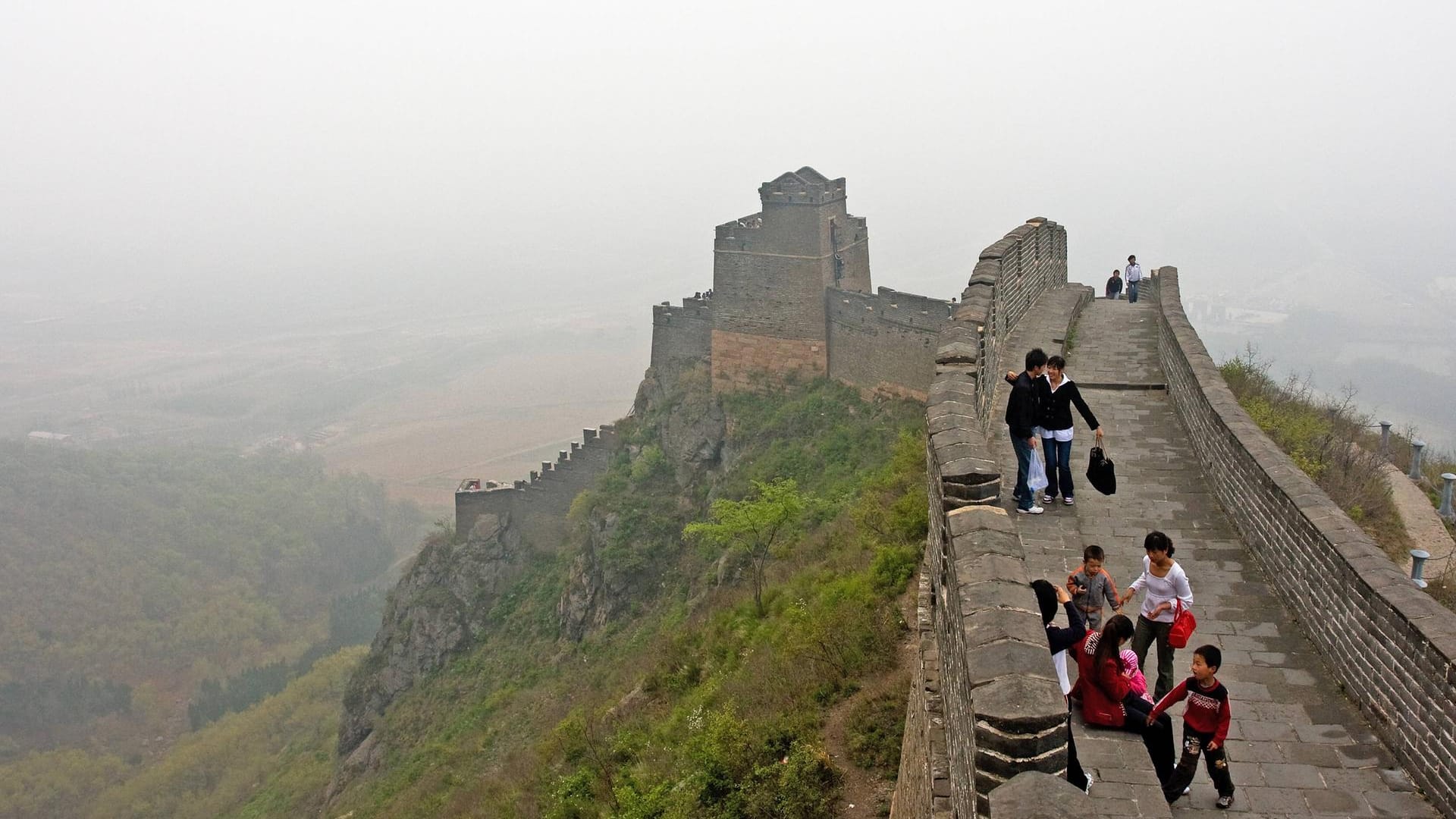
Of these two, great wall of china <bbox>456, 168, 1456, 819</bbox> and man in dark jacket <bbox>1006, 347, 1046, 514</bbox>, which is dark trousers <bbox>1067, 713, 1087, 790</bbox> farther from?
man in dark jacket <bbox>1006, 347, 1046, 514</bbox>

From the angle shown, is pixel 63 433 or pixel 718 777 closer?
pixel 718 777

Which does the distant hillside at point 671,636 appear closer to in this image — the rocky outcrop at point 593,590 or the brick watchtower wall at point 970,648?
the rocky outcrop at point 593,590

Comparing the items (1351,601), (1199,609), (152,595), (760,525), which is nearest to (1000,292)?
(760,525)

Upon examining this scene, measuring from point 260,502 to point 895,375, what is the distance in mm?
68696

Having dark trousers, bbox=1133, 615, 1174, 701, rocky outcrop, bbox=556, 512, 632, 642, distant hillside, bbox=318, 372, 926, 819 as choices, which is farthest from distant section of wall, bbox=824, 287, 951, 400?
dark trousers, bbox=1133, 615, 1174, 701

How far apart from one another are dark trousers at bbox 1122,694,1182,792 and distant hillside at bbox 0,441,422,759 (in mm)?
57964

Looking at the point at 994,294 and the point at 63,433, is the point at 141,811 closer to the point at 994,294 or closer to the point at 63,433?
the point at 994,294

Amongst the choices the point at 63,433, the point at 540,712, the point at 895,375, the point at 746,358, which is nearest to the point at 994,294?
the point at 540,712

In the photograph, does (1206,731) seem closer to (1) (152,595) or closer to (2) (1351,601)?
(2) (1351,601)

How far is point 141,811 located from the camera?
39250 mm

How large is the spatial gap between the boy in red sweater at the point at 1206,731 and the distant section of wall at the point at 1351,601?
83 cm

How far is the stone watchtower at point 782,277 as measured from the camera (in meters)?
25.1

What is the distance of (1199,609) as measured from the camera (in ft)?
20.5

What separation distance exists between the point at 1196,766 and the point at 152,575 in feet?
242
